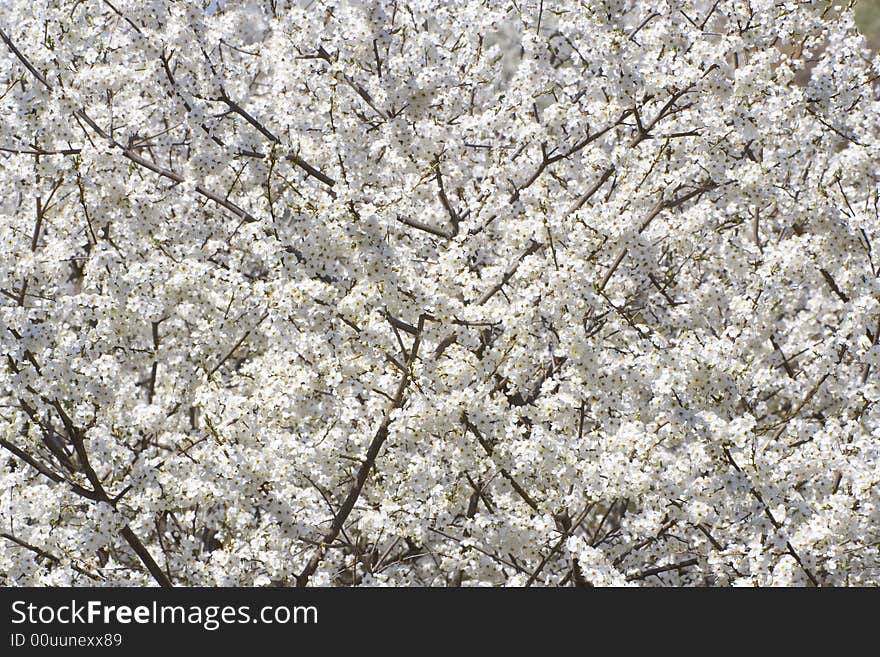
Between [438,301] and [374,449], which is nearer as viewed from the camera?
[438,301]

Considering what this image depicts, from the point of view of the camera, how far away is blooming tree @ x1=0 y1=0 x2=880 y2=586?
242 inches

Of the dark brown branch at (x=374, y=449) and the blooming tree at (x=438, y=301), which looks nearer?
the blooming tree at (x=438, y=301)

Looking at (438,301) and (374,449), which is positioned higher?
(438,301)

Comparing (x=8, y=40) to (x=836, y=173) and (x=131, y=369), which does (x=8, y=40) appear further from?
(x=836, y=173)

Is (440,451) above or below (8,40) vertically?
below

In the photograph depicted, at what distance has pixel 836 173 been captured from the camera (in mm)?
7465

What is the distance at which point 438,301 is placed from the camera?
246 inches

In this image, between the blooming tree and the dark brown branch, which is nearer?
the blooming tree

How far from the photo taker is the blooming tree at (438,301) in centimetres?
614

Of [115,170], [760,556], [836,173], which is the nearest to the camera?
[760,556]

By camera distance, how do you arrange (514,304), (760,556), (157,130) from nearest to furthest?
1. (760,556)
2. (514,304)
3. (157,130)
